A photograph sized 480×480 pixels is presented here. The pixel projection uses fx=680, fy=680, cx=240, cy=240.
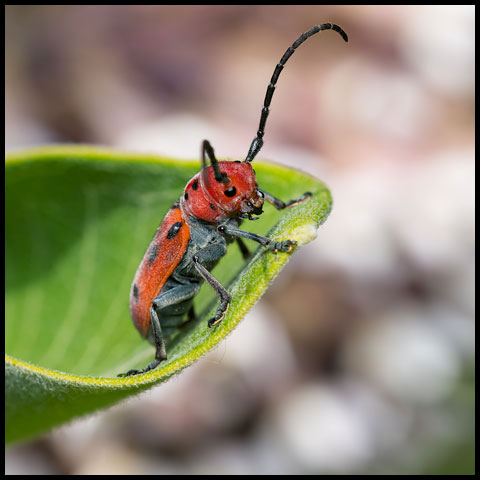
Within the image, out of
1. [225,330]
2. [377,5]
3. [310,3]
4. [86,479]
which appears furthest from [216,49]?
[225,330]

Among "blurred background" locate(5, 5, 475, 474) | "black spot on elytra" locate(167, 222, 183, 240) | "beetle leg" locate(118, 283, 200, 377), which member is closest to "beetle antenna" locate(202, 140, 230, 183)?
"black spot on elytra" locate(167, 222, 183, 240)

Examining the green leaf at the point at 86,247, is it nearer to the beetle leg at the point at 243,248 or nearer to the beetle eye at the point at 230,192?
the beetle leg at the point at 243,248

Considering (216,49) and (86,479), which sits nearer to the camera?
(86,479)

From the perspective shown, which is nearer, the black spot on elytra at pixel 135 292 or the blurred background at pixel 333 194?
the black spot on elytra at pixel 135 292

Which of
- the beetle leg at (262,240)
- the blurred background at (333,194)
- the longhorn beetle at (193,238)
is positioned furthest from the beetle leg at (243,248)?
the blurred background at (333,194)

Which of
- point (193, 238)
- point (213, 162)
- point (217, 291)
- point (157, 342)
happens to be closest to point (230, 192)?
point (213, 162)

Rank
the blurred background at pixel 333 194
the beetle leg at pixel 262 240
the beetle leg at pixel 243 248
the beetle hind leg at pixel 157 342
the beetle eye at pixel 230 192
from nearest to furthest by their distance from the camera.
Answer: the beetle leg at pixel 262 240 < the beetle hind leg at pixel 157 342 < the beetle eye at pixel 230 192 < the beetle leg at pixel 243 248 < the blurred background at pixel 333 194

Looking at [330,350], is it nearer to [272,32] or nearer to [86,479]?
[86,479]
